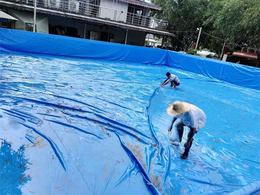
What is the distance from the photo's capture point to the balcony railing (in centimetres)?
1700

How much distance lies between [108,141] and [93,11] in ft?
60.4

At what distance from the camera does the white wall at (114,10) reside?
19.3 metres

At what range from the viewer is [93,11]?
63.4 ft

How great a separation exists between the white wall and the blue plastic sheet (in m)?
13.4

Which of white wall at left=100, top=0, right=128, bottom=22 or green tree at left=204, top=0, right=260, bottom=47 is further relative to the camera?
white wall at left=100, top=0, right=128, bottom=22

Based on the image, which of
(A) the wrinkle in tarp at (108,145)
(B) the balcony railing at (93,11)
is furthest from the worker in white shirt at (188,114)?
(B) the balcony railing at (93,11)

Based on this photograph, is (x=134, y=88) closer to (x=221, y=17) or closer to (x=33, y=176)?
(x=33, y=176)

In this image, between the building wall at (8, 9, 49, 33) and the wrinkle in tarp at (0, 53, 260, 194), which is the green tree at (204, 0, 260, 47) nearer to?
the wrinkle in tarp at (0, 53, 260, 194)

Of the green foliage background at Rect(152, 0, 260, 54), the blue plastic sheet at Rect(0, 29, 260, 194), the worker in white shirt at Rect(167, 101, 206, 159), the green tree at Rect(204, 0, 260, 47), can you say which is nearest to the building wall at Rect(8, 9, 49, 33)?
the blue plastic sheet at Rect(0, 29, 260, 194)

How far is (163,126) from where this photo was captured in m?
4.93

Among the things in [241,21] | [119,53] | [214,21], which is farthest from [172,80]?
[214,21]

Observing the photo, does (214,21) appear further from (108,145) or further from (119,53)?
(108,145)

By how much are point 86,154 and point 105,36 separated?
19085 millimetres

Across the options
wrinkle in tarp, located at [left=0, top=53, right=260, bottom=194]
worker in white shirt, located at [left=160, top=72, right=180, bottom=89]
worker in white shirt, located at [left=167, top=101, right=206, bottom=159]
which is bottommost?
wrinkle in tarp, located at [left=0, top=53, right=260, bottom=194]
